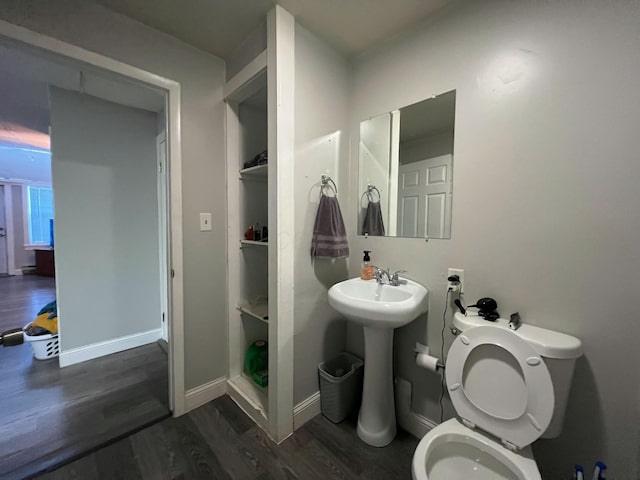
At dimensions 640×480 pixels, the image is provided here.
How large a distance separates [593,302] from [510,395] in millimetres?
476

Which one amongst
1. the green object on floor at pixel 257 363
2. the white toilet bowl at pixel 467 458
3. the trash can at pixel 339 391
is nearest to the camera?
the white toilet bowl at pixel 467 458

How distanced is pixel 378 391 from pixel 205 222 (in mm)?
1494

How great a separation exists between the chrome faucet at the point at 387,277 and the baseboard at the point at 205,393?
4.46 feet

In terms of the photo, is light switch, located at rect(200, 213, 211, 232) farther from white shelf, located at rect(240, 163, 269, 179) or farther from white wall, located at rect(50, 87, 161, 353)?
white wall, located at rect(50, 87, 161, 353)

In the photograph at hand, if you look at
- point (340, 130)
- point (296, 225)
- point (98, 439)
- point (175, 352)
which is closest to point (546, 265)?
point (296, 225)

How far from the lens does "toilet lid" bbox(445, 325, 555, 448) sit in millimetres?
889

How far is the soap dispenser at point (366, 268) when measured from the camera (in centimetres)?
157

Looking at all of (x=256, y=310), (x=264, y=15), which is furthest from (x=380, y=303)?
(x=264, y=15)

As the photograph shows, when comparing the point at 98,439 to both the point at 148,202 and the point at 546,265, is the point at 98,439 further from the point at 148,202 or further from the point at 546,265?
the point at 546,265

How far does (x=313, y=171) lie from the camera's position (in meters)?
1.53

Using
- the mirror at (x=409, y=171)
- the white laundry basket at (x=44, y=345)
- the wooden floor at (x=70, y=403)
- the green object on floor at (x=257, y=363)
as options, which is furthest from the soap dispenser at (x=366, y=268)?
the white laundry basket at (x=44, y=345)

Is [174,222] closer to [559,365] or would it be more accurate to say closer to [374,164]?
[374,164]

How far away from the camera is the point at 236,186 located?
1.80 m

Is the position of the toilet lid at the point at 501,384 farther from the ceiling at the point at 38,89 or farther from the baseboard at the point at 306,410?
the ceiling at the point at 38,89
